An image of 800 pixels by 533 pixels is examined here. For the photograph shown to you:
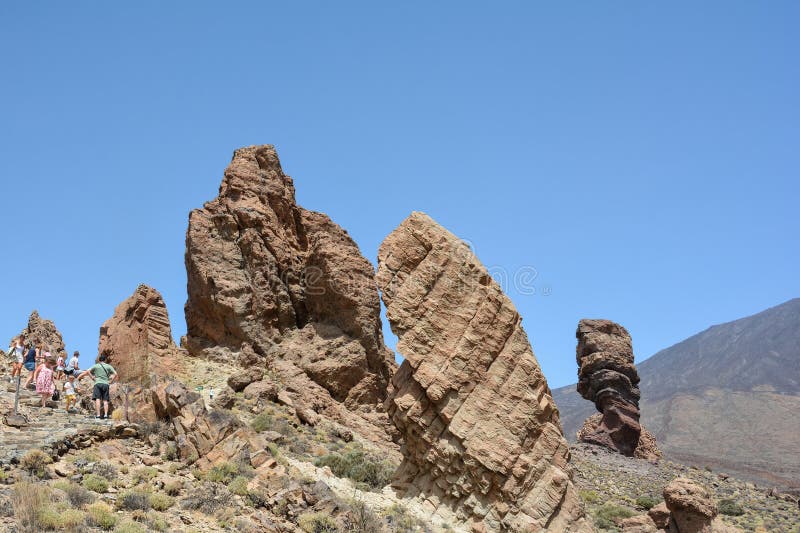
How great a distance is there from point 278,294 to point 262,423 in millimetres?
11220

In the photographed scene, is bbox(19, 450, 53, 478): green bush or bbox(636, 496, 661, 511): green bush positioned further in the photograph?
bbox(636, 496, 661, 511): green bush

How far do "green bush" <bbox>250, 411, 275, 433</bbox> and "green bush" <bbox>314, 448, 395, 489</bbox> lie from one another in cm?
262

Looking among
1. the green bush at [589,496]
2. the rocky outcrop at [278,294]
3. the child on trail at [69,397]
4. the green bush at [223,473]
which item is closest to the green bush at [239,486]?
the green bush at [223,473]

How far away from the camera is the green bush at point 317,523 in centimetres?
1544

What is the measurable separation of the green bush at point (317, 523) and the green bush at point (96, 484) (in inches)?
160

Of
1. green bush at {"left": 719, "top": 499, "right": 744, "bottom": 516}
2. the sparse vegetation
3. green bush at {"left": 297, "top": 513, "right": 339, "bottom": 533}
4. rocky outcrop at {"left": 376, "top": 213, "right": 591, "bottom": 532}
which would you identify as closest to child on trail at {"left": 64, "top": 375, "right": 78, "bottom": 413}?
the sparse vegetation

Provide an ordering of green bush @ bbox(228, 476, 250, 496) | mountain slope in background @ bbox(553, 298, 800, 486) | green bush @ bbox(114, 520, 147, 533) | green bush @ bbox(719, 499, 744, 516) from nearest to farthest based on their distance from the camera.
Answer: green bush @ bbox(114, 520, 147, 533), green bush @ bbox(228, 476, 250, 496), green bush @ bbox(719, 499, 744, 516), mountain slope in background @ bbox(553, 298, 800, 486)

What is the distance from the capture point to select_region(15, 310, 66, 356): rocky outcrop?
38.3 metres

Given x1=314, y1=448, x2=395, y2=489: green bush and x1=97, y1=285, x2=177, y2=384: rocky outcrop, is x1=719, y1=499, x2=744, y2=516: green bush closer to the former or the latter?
x1=314, y1=448, x2=395, y2=489: green bush

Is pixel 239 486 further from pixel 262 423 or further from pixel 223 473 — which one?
pixel 262 423

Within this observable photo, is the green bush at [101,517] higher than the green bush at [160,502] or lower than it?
lower

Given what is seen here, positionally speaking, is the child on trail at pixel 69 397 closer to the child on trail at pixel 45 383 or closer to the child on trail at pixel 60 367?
the child on trail at pixel 45 383

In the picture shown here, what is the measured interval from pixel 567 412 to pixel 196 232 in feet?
465

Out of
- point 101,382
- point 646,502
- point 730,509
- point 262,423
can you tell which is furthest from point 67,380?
point 730,509
